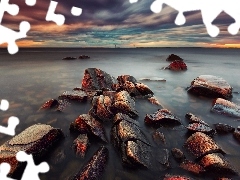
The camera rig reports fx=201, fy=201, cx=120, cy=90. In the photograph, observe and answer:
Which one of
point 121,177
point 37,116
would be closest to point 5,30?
point 37,116

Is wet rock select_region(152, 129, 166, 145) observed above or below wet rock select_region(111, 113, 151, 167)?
below

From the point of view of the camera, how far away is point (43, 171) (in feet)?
15.7

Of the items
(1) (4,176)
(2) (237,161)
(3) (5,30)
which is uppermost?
(3) (5,30)

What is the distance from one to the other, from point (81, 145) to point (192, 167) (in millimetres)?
2954

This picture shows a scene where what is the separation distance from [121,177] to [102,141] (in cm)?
Answer: 148

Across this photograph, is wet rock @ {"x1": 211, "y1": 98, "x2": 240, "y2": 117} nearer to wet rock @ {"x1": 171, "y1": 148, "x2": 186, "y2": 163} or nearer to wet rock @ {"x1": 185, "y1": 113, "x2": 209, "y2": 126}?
wet rock @ {"x1": 185, "y1": 113, "x2": 209, "y2": 126}

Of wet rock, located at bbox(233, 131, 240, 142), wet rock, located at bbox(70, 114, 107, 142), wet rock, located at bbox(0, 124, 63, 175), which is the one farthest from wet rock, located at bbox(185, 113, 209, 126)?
wet rock, located at bbox(0, 124, 63, 175)

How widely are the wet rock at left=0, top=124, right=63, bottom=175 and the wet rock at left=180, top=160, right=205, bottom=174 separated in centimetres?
356

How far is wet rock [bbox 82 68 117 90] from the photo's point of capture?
36.9ft

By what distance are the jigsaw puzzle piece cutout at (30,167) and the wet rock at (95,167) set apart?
0.84 metres

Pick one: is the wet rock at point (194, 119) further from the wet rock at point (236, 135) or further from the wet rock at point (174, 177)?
the wet rock at point (174, 177)

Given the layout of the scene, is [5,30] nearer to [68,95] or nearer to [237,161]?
[68,95]

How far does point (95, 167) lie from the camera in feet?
15.8

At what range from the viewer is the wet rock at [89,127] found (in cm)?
615
